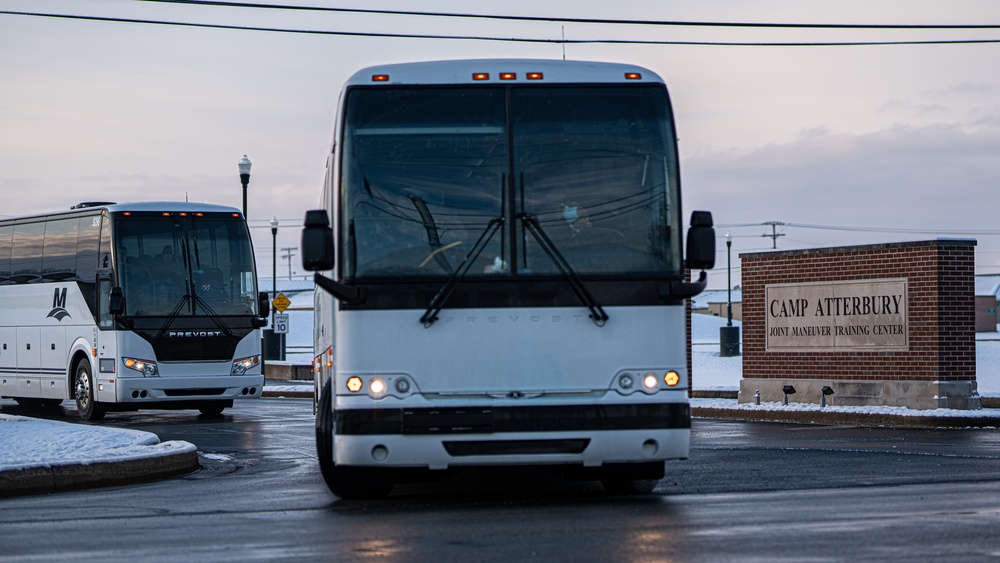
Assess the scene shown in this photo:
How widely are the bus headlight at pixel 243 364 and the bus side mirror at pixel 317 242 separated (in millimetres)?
14645

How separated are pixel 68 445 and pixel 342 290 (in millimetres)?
6330

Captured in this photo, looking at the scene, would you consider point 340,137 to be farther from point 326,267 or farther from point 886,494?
Result: point 886,494

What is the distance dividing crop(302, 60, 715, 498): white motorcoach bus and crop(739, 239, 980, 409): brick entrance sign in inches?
497

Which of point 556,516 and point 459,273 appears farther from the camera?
point 459,273

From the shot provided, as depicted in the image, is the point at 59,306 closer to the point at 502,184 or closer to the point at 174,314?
the point at 174,314

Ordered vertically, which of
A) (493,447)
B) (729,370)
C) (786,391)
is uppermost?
(493,447)

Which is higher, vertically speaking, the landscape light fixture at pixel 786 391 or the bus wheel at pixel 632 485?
the bus wheel at pixel 632 485

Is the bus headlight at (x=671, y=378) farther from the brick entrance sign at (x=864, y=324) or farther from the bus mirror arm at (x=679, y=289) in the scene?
the brick entrance sign at (x=864, y=324)

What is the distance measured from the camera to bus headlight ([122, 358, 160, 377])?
23.7 meters

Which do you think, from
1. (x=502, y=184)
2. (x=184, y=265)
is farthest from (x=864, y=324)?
(x=502, y=184)

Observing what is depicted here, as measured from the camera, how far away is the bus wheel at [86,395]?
80.0 ft

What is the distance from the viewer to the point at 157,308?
78.3ft

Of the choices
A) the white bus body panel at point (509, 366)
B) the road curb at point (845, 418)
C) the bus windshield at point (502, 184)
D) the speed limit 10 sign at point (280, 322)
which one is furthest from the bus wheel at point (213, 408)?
the bus windshield at point (502, 184)

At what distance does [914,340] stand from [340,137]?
47.5 feet
